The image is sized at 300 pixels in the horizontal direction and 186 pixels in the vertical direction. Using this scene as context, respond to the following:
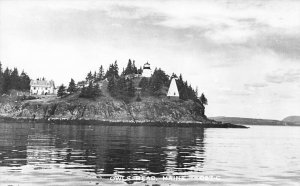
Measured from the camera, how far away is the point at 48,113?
17675 cm

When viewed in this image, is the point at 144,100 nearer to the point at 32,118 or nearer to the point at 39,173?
the point at 32,118

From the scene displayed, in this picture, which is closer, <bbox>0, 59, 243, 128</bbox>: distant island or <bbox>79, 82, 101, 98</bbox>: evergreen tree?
<bbox>0, 59, 243, 128</bbox>: distant island

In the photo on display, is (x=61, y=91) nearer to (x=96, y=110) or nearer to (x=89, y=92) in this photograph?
(x=89, y=92)

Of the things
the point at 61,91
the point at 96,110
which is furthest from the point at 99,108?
the point at 61,91

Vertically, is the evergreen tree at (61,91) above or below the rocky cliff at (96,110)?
above

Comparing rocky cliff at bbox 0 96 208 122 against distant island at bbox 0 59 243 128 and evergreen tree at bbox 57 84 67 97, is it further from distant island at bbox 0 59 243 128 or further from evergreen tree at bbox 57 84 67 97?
evergreen tree at bbox 57 84 67 97

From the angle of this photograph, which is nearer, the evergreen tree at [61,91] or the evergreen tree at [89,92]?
the evergreen tree at [89,92]

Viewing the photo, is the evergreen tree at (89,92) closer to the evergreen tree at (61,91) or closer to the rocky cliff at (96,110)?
the rocky cliff at (96,110)

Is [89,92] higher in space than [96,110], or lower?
higher

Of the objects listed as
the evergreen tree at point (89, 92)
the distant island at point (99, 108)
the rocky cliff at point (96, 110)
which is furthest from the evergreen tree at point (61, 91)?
the evergreen tree at point (89, 92)

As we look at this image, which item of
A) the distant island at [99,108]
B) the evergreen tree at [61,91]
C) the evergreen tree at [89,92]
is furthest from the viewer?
the evergreen tree at [61,91]

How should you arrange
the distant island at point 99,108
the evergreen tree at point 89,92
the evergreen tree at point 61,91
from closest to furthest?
the distant island at point 99,108 < the evergreen tree at point 89,92 < the evergreen tree at point 61,91

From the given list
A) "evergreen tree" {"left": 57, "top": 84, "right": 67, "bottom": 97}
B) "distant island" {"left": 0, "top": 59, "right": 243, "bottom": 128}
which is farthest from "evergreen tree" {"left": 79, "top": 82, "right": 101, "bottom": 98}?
"evergreen tree" {"left": 57, "top": 84, "right": 67, "bottom": 97}

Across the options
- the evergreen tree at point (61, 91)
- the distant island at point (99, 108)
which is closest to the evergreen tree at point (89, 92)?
the distant island at point (99, 108)
